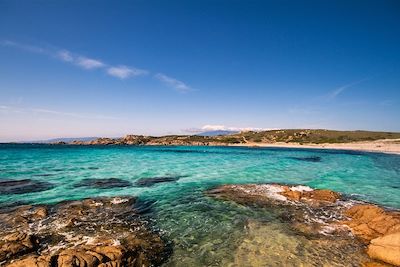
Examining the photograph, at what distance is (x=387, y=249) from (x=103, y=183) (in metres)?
23.3

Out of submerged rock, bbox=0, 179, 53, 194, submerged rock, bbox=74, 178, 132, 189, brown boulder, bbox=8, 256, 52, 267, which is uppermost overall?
brown boulder, bbox=8, 256, 52, 267

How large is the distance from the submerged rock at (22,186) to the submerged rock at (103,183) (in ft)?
9.59

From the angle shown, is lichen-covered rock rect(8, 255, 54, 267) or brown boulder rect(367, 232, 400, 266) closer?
lichen-covered rock rect(8, 255, 54, 267)

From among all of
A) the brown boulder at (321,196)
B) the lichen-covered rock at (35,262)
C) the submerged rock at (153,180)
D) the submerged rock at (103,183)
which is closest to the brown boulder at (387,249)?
the brown boulder at (321,196)

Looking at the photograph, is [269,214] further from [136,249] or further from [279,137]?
[279,137]

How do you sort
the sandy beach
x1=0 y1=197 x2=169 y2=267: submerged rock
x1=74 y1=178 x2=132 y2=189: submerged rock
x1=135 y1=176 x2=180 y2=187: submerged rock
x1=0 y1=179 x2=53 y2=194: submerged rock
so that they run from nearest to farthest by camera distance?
x1=0 y1=197 x2=169 y2=267: submerged rock → x1=0 y1=179 x2=53 y2=194: submerged rock → x1=74 y1=178 x2=132 y2=189: submerged rock → x1=135 y1=176 x2=180 y2=187: submerged rock → the sandy beach

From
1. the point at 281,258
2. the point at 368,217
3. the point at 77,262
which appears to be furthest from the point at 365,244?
the point at 77,262

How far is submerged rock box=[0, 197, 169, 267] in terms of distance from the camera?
941 cm

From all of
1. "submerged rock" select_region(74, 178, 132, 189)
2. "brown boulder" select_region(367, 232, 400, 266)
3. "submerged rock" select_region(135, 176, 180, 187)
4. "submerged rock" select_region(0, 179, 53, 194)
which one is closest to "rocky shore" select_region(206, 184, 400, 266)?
"brown boulder" select_region(367, 232, 400, 266)

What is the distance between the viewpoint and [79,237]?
11922mm

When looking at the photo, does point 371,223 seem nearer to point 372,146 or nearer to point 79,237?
point 79,237

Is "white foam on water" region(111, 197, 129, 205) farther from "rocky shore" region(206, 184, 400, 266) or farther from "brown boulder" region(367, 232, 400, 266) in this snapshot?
"brown boulder" region(367, 232, 400, 266)

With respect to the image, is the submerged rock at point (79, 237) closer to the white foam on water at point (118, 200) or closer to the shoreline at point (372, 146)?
the white foam on water at point (118, 200)

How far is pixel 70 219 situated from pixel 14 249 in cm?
423
